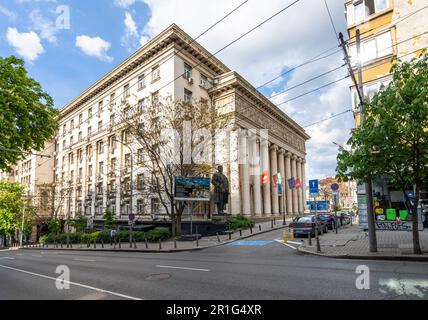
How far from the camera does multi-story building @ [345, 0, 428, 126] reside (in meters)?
19.7

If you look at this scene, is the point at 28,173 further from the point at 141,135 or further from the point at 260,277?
the point at 260,277

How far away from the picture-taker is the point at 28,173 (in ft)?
213

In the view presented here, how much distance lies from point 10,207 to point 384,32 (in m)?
58.7

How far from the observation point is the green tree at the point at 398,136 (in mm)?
10922

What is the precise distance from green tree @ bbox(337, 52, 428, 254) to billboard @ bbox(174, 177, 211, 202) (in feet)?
45.7

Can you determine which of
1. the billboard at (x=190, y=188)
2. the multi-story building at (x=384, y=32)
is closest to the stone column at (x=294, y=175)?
the billboard at (x=190, y=188)

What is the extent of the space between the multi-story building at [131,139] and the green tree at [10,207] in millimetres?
6756

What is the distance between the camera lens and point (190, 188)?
24.7 m

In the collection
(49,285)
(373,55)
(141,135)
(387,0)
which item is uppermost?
(387,0)

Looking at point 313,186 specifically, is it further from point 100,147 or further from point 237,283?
point 100,147
